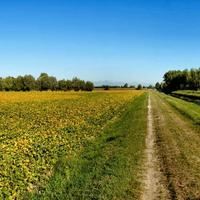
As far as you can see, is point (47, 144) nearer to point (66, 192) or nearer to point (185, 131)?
point (66, 192)

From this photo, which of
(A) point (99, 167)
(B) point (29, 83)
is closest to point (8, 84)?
(B) point (29, 83)

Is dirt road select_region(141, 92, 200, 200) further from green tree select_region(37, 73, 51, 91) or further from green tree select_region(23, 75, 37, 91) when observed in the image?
green tree select_region(37, 73, 51, 91)

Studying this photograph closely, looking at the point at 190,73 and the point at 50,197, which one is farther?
the point at 190,73

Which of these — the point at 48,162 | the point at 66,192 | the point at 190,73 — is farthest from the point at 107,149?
the point at 190,73

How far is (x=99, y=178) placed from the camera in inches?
436

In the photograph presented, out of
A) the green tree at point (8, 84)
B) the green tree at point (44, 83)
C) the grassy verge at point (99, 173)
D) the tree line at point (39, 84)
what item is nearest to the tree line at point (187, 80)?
the tree line at point (39, 84)

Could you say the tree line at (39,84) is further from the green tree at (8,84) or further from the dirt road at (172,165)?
the dirt road at (172,165)

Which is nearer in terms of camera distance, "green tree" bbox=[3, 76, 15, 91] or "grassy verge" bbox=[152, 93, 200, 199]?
"grassy verge" bbox=[152, 93, 200, 199]

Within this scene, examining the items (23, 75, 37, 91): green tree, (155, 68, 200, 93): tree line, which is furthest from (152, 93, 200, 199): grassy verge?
(23, 75, 37, 91): green tree

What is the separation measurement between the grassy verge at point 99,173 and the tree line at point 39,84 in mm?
159510

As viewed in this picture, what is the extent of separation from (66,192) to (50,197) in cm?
53

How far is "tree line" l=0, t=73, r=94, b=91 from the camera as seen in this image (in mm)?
172125

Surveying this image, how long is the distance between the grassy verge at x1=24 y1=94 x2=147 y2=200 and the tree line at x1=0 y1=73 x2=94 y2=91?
15951 cm

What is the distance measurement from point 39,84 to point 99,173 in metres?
172
